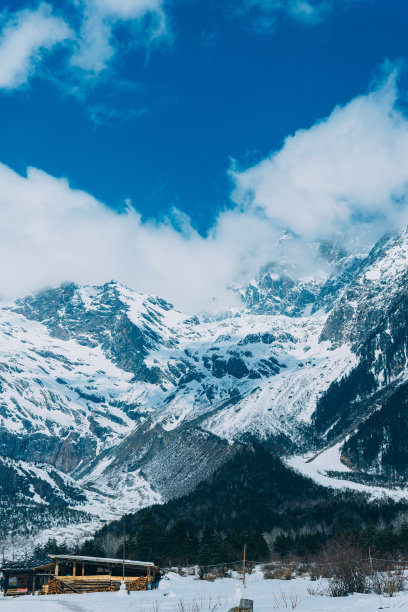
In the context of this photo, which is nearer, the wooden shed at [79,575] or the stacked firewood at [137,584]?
the stacked firewood at [137,584]

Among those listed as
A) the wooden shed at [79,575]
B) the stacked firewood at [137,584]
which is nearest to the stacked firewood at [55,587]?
the wooden shed at [79,575]

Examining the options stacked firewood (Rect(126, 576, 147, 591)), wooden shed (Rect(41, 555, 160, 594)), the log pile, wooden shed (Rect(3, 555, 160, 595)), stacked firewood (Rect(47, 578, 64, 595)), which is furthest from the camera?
wooden shed (Rect(3, 555, 160, 595))

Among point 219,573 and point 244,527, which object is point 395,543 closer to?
point 219,573

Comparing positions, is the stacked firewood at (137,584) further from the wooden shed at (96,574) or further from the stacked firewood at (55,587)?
the stacked firewood at (55,587)

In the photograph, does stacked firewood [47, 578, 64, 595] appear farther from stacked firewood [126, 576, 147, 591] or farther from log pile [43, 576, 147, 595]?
stacked firewood [126, 576, 147, 591]

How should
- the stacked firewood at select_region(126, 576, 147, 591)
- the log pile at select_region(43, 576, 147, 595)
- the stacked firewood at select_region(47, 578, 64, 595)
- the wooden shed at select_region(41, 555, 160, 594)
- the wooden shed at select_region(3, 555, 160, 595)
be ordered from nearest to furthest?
the stacked firewood at select_region(126, 576, 147, 591)
the stacked firewood at select_region(47, 578, 64, 595)
the log pile at select_region(43, 576, 147, 595)
the wooden shed at select_region(41, 555, 160, 594)
the wooden shed at select_region(3, 555, 160, 595)

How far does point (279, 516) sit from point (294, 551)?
7950cm

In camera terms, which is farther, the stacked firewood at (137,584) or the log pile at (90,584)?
the log pile at (90,584)

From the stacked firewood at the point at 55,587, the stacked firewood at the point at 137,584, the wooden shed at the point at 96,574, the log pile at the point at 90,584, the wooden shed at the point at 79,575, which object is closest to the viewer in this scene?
the stacked firewood at the point at 137,584

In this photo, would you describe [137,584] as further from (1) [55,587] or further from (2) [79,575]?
(2) [79,575]

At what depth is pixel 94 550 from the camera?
14175 cm

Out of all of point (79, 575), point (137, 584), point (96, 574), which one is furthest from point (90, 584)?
point (137, 584)

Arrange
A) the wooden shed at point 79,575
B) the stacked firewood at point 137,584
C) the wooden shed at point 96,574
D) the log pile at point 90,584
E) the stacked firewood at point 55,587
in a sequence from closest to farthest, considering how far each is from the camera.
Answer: the stacked firewood at point 137,584 < the stacked firewood at point 55,587 < the log pile at point 90,584 < the wooden shed at point 96,574 < the wooden shed at point 79,575

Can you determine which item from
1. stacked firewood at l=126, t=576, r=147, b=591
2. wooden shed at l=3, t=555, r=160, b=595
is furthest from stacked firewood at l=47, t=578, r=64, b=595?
stacked firewood at l=126, t=576, r=147, b=591
